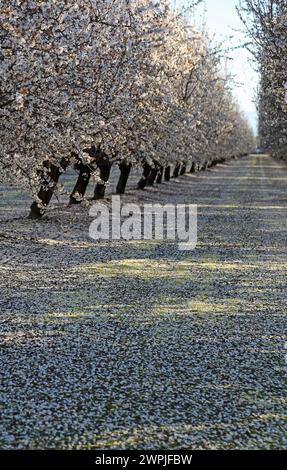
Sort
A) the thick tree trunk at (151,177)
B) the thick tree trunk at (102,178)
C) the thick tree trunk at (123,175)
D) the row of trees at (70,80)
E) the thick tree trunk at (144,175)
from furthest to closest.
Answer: the thick tree trunk at (151,177) → the thick tree trunk at (144,175) → the thick tree trunk at (123,175) → the thick tree trunk at (102,178) → the row of trees at (70,80)

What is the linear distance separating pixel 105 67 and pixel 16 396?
1025 cm

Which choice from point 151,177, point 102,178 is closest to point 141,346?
point 102,178

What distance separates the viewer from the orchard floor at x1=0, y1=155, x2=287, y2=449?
19.9 ft

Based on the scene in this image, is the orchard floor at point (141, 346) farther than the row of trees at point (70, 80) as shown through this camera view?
No

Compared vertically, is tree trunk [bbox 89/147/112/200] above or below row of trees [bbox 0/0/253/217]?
below

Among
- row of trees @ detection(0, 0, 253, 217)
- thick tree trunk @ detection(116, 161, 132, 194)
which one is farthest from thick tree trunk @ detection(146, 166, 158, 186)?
row of trees @ detection(0, 0, 253, 217)

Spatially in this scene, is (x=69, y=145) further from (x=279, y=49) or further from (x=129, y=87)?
(x=279, y=49)

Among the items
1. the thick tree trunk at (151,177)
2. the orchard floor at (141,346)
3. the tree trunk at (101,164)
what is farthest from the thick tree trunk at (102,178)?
the thick tree trunk at (151,177)

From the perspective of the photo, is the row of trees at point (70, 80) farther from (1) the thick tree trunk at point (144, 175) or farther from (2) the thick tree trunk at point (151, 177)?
(2) the thick tree trunk at point (151, 177)

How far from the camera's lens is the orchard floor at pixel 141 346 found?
6.06 meters

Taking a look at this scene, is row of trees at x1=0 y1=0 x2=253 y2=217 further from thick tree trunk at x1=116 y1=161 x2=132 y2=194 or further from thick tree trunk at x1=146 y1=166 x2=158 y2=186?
thick tree trunk at x1=146 y1=166 x2=158 y2=186
